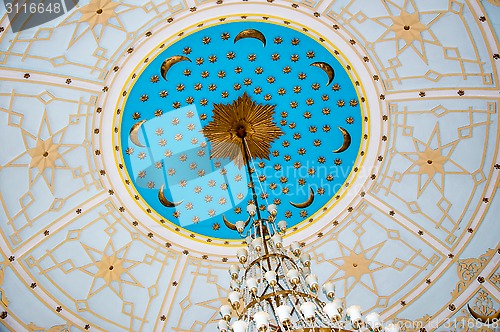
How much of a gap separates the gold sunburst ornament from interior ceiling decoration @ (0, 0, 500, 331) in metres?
0.21

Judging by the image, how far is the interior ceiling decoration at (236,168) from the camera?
8.80 meters

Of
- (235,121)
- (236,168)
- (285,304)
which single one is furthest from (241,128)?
(285,304)

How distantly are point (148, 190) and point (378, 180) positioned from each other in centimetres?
471

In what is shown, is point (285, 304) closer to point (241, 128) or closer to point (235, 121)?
point (241, 128)

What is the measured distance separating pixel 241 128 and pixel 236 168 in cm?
107

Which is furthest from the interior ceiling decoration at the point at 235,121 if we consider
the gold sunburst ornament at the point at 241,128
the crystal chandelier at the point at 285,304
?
the crystal chandelier at the point at 285,304

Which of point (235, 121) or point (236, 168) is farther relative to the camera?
point (236, 168)

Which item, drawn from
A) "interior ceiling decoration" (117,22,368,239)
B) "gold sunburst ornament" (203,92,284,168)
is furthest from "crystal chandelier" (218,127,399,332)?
"interior ceiling decoration" (117,22,368,239)

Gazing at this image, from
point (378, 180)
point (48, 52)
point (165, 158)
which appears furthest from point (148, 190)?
point (378, 180)

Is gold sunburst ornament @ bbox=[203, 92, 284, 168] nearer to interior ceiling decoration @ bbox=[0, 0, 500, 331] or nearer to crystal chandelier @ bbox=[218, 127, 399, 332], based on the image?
interior ceiling decoration @ bbox=[0, 0, 500, 331]

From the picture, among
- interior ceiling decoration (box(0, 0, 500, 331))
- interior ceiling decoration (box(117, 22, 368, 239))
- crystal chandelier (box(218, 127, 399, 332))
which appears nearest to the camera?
crystal chandelier (box(218, 127, 399, 332))

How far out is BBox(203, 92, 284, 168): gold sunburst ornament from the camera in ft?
31.0

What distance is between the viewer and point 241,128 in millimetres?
9359

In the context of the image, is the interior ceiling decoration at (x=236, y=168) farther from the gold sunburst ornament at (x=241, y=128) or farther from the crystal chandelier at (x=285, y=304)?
the crystal chandelier at (x=285, y=304)
